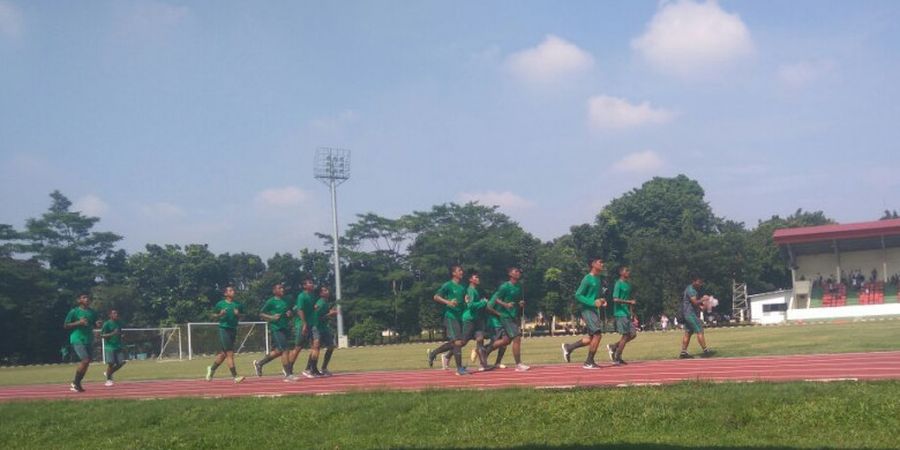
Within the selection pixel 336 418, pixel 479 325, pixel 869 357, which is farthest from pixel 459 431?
pixel 869 357

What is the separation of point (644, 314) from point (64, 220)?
4965 cm

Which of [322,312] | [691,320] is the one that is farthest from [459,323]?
[691,320]

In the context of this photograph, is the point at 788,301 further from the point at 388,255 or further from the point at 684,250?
the point at 388,255

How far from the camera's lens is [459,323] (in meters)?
14.6

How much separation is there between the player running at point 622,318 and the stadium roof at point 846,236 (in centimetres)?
4610

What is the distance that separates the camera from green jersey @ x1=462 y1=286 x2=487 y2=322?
47.7ft

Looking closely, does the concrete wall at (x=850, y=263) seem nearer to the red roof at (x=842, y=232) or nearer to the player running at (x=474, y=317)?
the red roof at (x=842, y=232)

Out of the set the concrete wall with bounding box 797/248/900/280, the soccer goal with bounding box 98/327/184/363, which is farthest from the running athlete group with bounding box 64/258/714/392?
the concrete wall with bounding box 797/248/900/280

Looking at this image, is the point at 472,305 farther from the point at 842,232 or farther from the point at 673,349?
the point at 842,232

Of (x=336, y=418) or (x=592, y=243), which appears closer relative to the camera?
(x=336, y=418)

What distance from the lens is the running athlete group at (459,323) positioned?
1434 cm

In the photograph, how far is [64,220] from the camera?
244 ft

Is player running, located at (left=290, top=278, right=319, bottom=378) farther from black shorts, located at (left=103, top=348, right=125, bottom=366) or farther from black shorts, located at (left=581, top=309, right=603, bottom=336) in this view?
black shorts, located at (left=581, top=309, right=603, bottom=336)

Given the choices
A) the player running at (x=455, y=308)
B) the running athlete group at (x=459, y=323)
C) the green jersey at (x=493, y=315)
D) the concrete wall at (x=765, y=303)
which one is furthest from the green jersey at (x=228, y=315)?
the concrete wall at (x=765, y=303)
